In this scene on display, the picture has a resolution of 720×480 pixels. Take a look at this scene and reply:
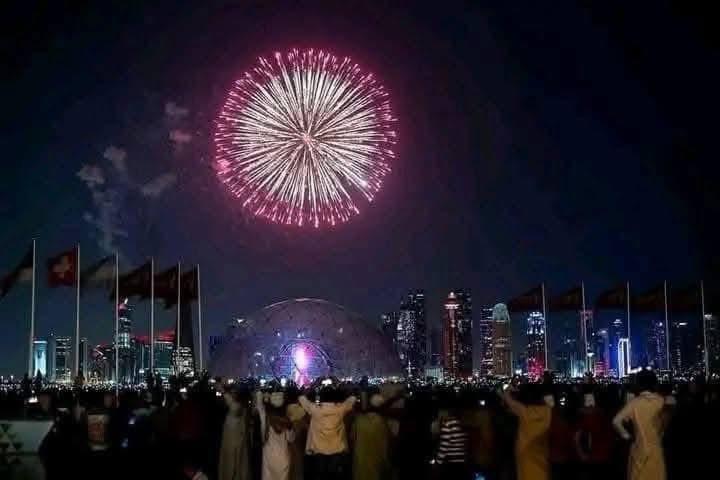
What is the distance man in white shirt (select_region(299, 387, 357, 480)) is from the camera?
1755 centimetres

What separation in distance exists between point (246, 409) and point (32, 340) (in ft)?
84.2

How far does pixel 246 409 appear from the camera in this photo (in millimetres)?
18719

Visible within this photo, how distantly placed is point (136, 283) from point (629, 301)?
2235 centimetres

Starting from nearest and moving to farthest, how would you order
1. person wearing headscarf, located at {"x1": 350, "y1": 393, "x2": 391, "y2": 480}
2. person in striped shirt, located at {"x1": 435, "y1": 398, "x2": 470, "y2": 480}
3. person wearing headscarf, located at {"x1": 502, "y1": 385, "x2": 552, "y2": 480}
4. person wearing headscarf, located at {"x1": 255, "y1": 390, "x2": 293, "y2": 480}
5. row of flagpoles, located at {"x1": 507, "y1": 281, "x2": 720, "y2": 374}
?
person wearing headscarf, located at {"x1": 502, "y1": 385, "x2": 552, "y2": 480} → person in striped shirt, located at {"x1": 435, "y1": 398, "x2": 470, "y2": 480} → person wearing headscarf, located at {"x1": 255, "y1": 390, "x2": 293, "y2": 480} → person wearing headscarf, located at {"x1": 350, "y1": 393, "x2": 391, "y2": 480} → row of flagpoles, located at {"x1": 507, "y1": 281, "x2": 720, "y2": 374}

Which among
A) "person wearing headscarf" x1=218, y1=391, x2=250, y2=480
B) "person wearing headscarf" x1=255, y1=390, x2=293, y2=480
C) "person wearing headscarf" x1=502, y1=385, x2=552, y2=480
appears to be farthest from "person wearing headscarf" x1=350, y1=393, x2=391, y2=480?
"person wearing headscarf" x1=502, y1=385, x2=552, y2=480

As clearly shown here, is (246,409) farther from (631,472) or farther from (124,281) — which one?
(124,281)

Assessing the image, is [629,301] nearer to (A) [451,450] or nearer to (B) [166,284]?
(B) [166,284]

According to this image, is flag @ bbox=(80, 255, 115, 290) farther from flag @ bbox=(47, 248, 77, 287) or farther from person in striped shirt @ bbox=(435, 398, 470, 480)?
person in striped shirt @ bbox=(435, 398, 470, 480)

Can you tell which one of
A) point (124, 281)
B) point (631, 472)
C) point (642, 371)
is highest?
point (124, 281)

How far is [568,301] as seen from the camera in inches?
2308

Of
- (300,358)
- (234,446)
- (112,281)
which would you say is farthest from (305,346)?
(234,446)

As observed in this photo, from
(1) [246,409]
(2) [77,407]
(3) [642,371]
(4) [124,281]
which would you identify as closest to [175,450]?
(2) [77,407]

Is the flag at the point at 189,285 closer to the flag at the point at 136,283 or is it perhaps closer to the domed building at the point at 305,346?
the flag at the point at 136,283

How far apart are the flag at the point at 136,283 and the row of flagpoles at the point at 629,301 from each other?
1672 cm
